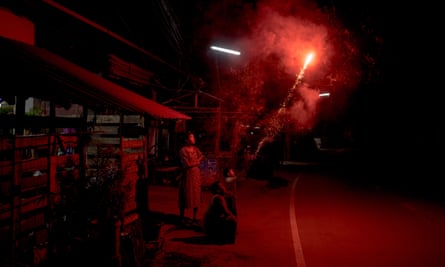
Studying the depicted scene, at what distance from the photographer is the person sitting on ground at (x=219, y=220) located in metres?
7.95

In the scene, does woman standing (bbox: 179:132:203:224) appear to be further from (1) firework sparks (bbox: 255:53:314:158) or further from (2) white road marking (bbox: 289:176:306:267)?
(1) firework sparks (bbox: 255:53:314:158)

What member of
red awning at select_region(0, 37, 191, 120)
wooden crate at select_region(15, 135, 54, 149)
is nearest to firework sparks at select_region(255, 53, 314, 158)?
red awning at select_region(0, 37, 191, 120)

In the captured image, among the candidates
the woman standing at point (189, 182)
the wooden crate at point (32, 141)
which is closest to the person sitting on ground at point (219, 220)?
the woman standing at point (189, 182)

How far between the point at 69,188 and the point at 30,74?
1908 millimetres

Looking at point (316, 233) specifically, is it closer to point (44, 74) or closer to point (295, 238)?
point (295, 238)

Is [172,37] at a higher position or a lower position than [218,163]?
higher

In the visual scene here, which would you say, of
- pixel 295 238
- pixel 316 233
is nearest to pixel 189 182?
pixel 295 238

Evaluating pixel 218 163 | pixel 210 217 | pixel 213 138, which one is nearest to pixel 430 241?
pixel 210 217

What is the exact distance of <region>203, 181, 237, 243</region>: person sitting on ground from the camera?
26.1 ft

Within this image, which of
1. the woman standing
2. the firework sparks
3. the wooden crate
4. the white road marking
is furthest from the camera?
the firework sparks

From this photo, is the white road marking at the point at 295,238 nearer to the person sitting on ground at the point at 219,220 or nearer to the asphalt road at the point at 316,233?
the asphalt road at the point at 316,233

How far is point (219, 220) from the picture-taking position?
26.2 ft

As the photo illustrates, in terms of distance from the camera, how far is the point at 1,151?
501cm

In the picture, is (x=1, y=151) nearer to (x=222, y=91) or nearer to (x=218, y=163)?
(x=218, y=163)
